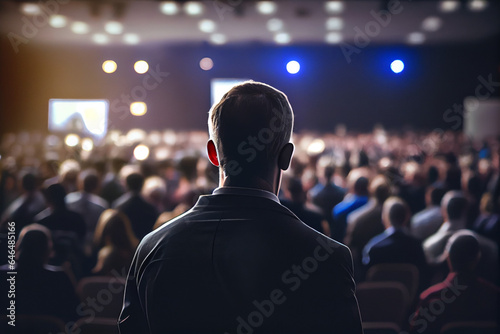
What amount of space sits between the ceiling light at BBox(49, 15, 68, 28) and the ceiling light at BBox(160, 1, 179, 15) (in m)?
3.23

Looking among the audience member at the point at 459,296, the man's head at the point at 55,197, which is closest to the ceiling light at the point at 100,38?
the man's head at the point at 55,197

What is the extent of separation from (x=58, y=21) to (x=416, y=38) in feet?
42.9

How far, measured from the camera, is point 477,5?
1404 cm

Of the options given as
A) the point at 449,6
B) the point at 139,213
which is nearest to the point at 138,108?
the point at 449,6

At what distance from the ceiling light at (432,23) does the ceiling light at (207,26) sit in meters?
6.82

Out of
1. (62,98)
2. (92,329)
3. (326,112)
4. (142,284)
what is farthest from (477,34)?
(142,284)

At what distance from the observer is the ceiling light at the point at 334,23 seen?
16.2 meters

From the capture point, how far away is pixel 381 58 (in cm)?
2189

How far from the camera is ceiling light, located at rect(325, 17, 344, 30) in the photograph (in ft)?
53.3

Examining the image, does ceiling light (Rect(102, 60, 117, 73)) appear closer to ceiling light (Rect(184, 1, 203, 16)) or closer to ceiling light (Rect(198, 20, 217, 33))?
ceiling light (Rect(198, 20, 217, 33))

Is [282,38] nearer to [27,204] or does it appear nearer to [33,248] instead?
[27,204]

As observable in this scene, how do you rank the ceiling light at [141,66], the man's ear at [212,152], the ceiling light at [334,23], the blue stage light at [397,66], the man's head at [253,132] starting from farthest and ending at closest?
the ceiling light at [141,66]
the blue stage light at [397,66]
the ceiling light at [334,23]
the man's ear at [212,152]
the man's head at [253,132]

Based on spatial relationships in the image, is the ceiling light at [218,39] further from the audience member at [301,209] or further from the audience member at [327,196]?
the audience member at [301,209]

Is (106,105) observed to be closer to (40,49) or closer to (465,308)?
(40,49)
